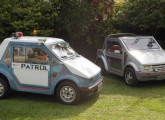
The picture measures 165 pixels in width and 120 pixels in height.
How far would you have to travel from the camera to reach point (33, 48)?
22.1 ft

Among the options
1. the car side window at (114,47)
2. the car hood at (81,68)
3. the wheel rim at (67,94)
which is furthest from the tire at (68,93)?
the car side window at (114,47)

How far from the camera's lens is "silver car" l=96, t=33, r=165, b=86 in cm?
795

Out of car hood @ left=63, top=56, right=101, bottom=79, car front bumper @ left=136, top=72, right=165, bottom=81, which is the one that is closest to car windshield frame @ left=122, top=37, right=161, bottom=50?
car front bumper @ left=136, top=72, right=165, bottom=81

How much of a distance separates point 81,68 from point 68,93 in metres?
0.77

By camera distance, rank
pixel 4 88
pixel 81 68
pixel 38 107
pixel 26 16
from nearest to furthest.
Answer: pixel 38 107 < pixel 81 68 < pixel 4 88 < pixel 26 16

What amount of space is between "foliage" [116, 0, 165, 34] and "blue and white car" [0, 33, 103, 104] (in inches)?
198

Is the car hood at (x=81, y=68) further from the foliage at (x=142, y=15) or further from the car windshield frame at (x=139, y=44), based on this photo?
the foliage at (x=142, y=15)

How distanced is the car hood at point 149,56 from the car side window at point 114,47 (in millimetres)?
592

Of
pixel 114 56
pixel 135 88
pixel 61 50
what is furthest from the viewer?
pixel 114 56

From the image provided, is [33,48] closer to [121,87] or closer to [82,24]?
[121,87]

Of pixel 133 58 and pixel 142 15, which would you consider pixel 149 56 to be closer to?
pixel 133 58

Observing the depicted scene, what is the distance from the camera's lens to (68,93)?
21.2 feet

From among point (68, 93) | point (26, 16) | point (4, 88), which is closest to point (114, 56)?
point (68, 93)

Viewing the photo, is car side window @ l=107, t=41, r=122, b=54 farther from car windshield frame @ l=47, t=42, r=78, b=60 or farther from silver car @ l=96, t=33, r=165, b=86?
car windshield frame @ l=47, t=42, r=78, b=60
